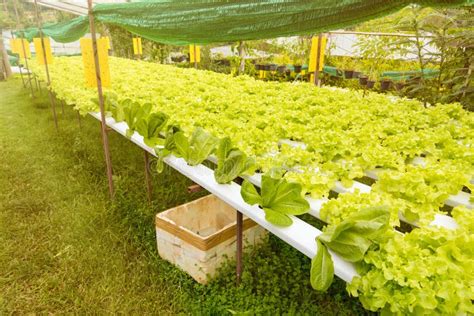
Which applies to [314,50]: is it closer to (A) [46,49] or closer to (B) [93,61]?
(B) [93,61]

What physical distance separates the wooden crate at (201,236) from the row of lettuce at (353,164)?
47 cm

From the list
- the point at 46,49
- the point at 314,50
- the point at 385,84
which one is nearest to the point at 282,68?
the point at 385,84

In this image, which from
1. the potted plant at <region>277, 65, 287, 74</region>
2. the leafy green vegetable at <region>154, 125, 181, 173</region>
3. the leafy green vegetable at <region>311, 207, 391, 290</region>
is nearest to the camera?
the leafy green vegetable at <region>311, 207, 391, 290</region>

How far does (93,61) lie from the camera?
12.6 feet

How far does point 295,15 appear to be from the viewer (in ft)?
6.61

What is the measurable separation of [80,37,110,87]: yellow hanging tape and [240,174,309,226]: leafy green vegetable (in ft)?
7.79

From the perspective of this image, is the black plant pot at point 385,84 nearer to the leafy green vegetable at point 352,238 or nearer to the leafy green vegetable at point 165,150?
the leafy green vegetable at point 165,150

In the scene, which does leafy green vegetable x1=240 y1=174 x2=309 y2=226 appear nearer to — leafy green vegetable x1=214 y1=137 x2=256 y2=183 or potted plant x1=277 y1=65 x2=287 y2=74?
leafy green vegetable x1=214 y1=137 x2=256 y2=183

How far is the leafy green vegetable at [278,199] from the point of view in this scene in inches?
72.1

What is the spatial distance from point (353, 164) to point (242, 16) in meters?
1.16

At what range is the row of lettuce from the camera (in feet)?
4.47

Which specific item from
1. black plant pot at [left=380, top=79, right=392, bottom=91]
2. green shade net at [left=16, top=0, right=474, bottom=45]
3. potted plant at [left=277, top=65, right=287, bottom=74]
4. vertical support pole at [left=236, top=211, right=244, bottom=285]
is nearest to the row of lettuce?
vertical support pole at [left=236, top=211, right=244, bottom=285]

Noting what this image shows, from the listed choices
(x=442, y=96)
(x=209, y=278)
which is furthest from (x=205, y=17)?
(x=442, y=96)

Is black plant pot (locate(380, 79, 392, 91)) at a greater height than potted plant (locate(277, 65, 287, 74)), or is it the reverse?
potted plant (locate(277, 65, 287, 74))
